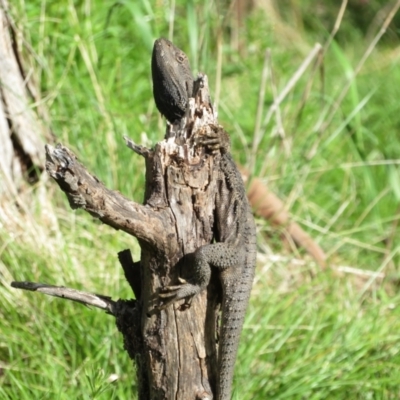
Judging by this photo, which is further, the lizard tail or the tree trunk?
the tree trunk

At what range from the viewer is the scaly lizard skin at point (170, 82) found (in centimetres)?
243

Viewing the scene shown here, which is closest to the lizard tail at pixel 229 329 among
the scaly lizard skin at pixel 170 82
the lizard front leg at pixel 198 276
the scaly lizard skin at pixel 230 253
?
the scaly lizard skin at pixel 230 253

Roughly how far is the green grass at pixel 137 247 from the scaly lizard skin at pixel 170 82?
2.96ft

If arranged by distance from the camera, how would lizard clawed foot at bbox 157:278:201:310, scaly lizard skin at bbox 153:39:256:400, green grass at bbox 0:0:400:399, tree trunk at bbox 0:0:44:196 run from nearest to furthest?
lizard clawed foot at bbox 157:278:201:310 < scaly lizard skin at bbox 153:39:256:400 < green grass at bbox 0:0:400:399 < tree trunk at bbox 0:0:44:196

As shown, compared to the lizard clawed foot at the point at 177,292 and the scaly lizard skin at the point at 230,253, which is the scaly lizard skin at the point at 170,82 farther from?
the lizard clawed foot at the point at 177,292

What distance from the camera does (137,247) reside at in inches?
153

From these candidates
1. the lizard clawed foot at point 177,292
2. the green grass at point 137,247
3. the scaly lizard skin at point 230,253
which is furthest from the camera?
the green grass at point 137,247

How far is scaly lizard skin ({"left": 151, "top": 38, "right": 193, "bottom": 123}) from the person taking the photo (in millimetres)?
2430

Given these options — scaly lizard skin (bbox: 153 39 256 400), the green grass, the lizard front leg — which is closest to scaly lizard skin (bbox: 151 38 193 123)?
scaly lizard skin (bbox: 153 39 256 400)

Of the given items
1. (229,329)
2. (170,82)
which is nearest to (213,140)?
(170,82)

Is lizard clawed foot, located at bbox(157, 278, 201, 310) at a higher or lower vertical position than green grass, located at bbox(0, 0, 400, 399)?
lower

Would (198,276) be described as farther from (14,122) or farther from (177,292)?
(14,122)

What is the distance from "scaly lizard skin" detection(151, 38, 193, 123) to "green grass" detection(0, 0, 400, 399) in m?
0.90

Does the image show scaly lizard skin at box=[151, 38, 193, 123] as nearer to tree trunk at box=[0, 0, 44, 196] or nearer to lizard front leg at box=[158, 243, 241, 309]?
lizard front leg at box=[158, 243, 241, 309]
